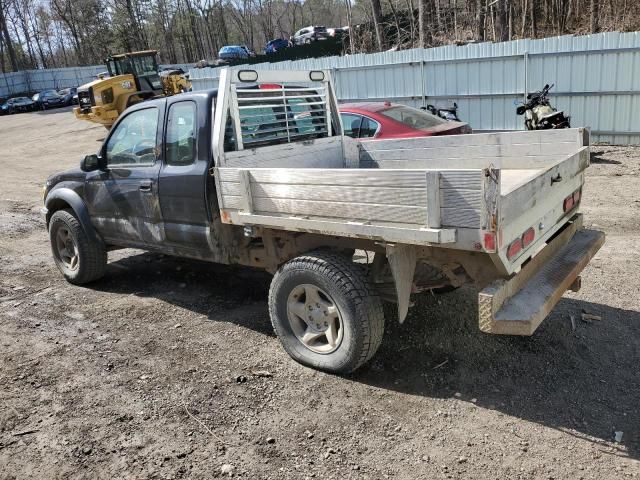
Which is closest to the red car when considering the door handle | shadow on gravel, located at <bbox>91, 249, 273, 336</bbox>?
shadow on gravel, located at <bbox>91, 249, 273, 336</bbox>

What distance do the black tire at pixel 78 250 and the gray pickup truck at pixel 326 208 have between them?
17 mm

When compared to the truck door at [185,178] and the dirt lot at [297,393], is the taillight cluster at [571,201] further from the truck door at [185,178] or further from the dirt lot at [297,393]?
the truck door at [185,178]

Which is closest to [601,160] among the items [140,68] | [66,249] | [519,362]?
[519,362]

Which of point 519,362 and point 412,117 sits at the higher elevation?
point 412,117

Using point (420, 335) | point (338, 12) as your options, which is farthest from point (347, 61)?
point (338, 12)

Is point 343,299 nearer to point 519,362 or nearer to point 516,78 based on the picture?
point 519,362

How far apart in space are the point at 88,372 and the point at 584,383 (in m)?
3.67

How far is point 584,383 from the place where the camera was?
3.84m

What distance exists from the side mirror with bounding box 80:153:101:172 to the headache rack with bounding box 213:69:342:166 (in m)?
1.77

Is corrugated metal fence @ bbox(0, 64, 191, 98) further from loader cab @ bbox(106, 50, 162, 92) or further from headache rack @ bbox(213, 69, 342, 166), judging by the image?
headache rack @ bbox(213, 69, 342, 166)

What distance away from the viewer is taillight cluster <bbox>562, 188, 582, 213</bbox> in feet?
13.9

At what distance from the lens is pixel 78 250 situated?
241 inches

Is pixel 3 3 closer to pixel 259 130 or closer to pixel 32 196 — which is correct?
pixel 32 196

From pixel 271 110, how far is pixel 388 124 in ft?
12.0
